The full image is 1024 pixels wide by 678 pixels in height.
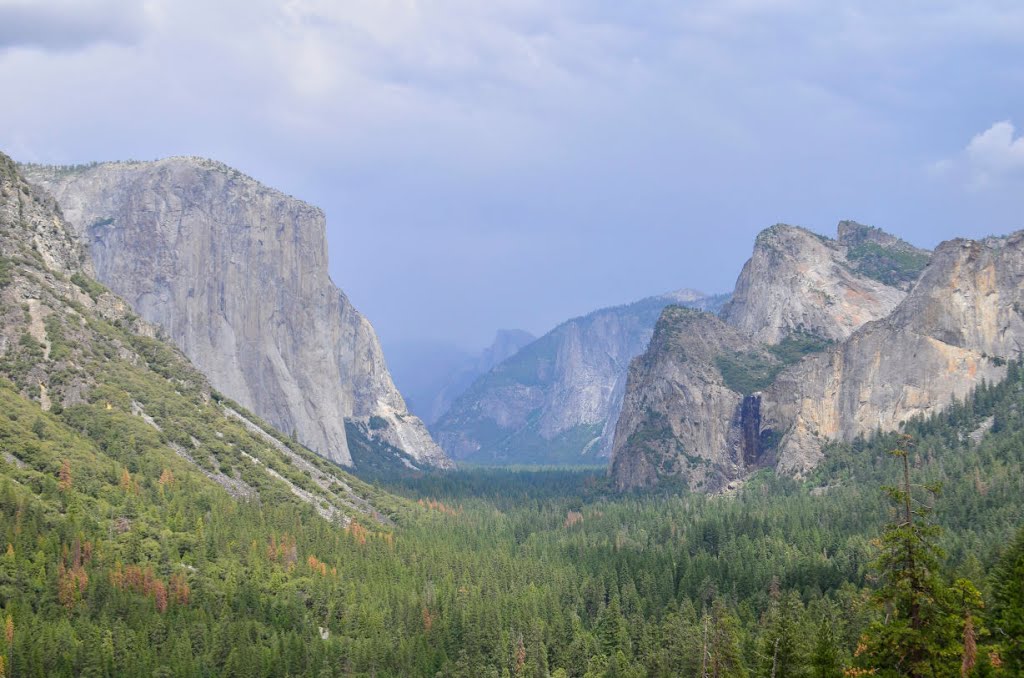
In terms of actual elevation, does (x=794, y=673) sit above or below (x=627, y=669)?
above

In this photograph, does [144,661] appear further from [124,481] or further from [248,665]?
[124,481]

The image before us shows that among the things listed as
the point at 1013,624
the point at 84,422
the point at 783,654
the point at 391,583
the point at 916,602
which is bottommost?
the point at 391,583

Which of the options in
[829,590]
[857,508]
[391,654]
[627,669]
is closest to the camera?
[627,669]

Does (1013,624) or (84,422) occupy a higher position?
(84,422)

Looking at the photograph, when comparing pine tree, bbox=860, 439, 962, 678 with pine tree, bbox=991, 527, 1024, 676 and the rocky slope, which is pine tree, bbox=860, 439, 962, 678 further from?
the rocky slope

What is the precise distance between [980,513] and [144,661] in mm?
119736

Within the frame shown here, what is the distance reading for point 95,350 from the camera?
651ft

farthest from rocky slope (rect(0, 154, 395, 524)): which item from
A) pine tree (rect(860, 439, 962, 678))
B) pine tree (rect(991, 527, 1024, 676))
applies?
pine tree (rect(860, 439, 962, 678))

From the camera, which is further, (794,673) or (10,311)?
(10,311)

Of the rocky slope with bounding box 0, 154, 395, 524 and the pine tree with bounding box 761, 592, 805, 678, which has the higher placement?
the rocky slope with bounding box 0, 154, 395, 524

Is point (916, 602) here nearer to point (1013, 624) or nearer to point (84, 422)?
point (1013, 624)

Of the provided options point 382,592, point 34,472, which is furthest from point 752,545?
point 34,472

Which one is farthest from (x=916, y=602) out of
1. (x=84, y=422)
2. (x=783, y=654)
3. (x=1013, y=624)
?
(x=84, y=422)

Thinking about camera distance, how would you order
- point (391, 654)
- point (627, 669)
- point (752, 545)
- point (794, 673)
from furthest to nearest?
point (752, 545) < point (391, 654) < point (627, 669) < point (794, 673)
